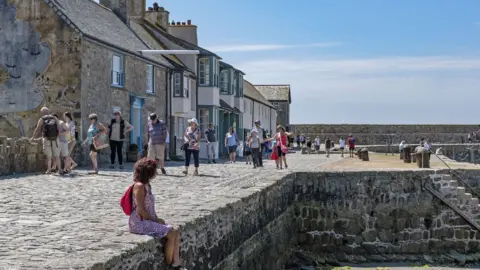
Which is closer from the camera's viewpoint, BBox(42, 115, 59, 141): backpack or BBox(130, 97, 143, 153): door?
BBox(42, 115, 59, 141): backpack

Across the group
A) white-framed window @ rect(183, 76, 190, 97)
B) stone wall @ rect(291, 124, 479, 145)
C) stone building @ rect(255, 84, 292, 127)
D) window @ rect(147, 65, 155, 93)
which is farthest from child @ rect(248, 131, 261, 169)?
stone wall @ rect(291, 124, 479, 145)

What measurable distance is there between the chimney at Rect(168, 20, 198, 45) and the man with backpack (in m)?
24.7

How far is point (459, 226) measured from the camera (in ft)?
63.7

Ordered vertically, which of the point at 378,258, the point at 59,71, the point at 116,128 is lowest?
the point at 378,258

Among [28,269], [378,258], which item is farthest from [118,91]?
[28,269]

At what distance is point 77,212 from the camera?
899 cm

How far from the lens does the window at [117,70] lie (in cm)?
2530

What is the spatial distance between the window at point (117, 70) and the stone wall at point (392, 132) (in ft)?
156

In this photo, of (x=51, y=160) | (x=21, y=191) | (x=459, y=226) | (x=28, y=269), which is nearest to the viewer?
(x=28, y=269)

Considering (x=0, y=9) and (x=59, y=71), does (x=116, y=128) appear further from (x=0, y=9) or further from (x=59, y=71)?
(x=0, y=9)

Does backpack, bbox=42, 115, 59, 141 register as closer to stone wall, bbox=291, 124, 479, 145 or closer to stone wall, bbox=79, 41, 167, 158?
stone wall, bbox=79, 41, 167, 158

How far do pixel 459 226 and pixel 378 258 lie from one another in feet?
9.40

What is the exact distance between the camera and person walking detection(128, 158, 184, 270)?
6789 millimetres

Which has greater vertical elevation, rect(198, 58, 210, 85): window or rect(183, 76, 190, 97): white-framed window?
rect(198, 58, 210, 85): window
